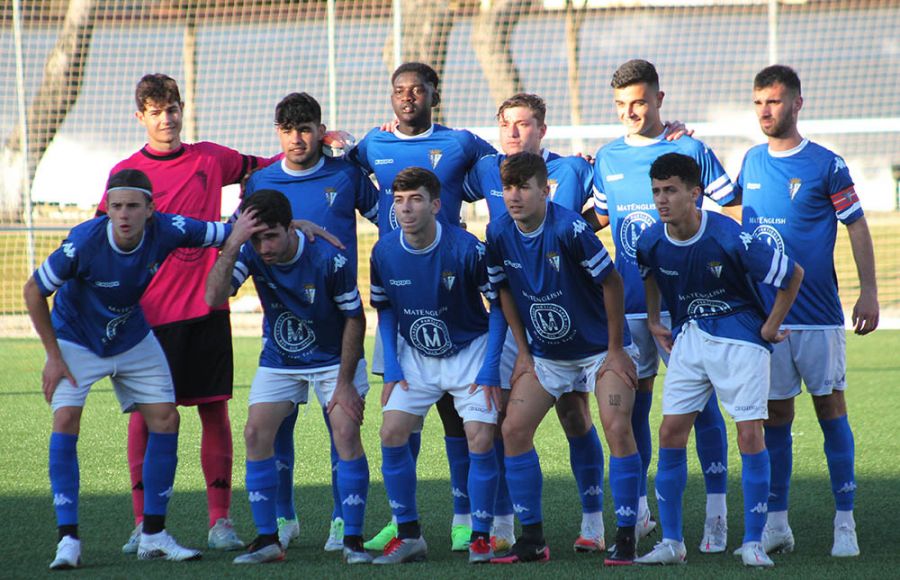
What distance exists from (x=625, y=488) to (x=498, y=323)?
2.75 feet

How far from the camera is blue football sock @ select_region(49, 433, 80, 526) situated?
15.0ft

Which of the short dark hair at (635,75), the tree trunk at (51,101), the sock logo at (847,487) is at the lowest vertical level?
the sock logo at (847,487)

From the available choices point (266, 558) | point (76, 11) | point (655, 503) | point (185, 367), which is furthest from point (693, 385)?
point (76, 11)

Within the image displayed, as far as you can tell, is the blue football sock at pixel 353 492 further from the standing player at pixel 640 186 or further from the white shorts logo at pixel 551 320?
the standing player at pixel 640 186

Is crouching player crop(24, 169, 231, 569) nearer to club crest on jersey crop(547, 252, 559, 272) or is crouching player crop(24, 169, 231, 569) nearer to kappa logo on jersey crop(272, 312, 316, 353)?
kappa logo on jersey crop(272, 312, 316, 353)

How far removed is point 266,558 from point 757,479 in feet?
6.45

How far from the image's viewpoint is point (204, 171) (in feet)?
17.5

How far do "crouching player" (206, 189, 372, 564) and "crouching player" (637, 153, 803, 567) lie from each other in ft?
→ 4.09

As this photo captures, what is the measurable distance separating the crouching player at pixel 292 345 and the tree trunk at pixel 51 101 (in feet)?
31.5

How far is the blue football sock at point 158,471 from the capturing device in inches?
187

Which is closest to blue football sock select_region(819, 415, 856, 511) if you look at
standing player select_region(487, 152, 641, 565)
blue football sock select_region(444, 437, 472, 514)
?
standing player select_region(487, 152, 641, 565)

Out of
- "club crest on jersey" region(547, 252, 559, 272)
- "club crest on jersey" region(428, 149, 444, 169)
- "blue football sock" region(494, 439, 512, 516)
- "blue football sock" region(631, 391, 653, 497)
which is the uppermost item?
"club crest on jersey" region(428, 149, 444, 169)

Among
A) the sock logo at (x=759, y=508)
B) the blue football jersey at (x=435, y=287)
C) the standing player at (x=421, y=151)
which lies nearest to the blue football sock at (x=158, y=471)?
the standing player at (x=421, y=151)

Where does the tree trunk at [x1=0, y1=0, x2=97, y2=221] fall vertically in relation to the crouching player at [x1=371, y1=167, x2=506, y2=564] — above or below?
above
